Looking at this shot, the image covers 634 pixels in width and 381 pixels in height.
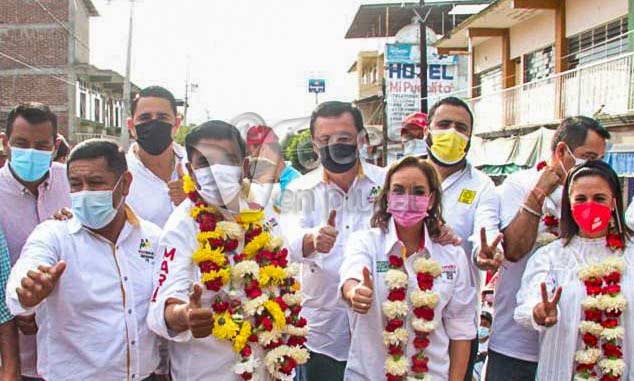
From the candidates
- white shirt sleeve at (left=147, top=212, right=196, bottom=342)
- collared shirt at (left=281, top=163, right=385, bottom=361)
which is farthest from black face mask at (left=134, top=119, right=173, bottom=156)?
white shirt sleeve at (left=147, top=212, right=196, bottom=342)

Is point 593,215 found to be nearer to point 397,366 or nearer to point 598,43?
point 397,366

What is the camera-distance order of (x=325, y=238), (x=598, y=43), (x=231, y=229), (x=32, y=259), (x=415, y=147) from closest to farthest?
1. (x=32, y=259)
2. (x=231, y=229)
3. (x=325, y=238)
4. (x=415, y=147)
5. (x=598, y=43)

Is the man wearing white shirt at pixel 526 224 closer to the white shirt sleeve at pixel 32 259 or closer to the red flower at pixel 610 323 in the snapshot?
the red flower at pixel 610 323

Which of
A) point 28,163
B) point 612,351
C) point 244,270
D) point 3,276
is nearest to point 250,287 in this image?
point 244,270

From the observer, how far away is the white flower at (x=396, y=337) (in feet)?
9.76

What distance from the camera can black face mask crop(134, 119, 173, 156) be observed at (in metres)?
4.04

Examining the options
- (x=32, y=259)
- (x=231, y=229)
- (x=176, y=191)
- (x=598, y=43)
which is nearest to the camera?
(x=32, y=259)

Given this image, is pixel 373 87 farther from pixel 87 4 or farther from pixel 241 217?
pixel 241 217

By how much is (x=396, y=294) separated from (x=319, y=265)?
667 millimetres

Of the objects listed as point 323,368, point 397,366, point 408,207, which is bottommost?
point 323,368

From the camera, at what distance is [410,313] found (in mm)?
3037

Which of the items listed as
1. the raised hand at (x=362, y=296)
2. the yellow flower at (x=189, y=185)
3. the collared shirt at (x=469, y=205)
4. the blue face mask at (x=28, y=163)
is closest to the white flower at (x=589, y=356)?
the collared shirt at (x=469, y=205)

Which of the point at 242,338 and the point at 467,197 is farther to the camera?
the point at 467,197

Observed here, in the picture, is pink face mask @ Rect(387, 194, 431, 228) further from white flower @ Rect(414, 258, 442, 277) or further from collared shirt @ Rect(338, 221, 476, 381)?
white flower @ Rect(414, 258, 442, 277)
